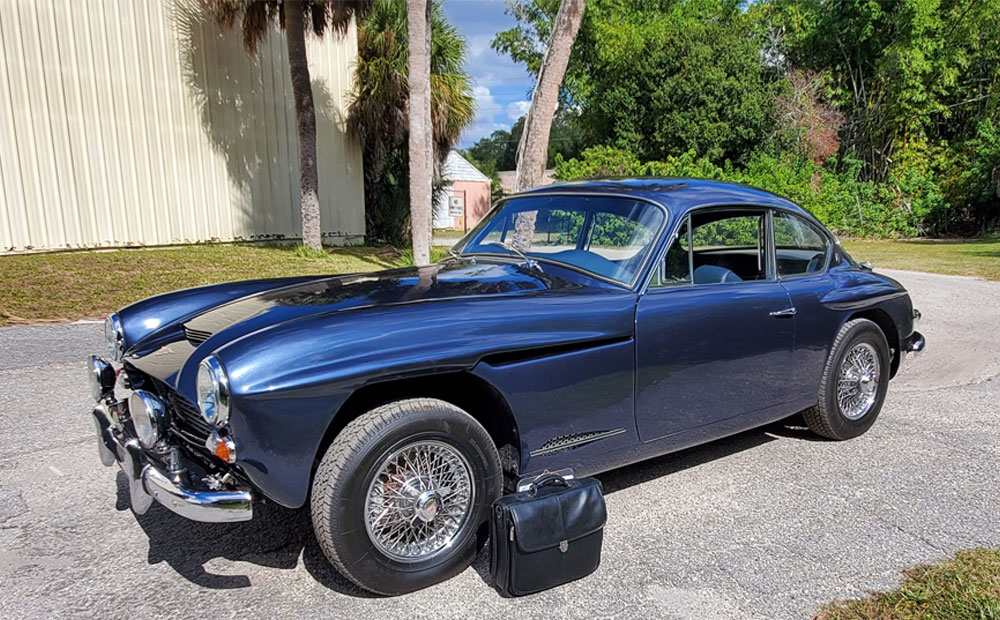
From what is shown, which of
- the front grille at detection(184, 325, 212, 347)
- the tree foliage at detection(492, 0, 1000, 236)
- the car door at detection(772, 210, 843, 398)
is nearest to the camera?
the front grille at detection(184, 325, 212, 347)

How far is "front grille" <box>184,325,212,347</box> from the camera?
2.82m

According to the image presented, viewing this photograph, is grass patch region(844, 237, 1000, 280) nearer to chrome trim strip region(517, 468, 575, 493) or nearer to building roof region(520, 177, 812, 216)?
building roof region(520, 177, 812, 216)

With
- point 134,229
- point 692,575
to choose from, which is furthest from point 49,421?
point 134,229

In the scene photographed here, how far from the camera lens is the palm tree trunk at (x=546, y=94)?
9586 mm

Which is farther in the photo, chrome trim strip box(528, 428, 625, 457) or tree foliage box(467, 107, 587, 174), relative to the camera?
tree foliage box(467, 107, 587, 174)

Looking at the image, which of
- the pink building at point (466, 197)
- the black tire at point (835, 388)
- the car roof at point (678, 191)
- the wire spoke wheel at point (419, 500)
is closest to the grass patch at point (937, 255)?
the black tire at point (835, 388)

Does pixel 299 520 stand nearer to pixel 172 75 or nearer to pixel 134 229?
pixel 134 229

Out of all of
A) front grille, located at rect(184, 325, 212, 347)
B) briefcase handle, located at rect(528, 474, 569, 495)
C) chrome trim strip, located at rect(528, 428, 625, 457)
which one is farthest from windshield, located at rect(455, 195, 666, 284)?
front grille, located at rect(184, 325, 212, 347)

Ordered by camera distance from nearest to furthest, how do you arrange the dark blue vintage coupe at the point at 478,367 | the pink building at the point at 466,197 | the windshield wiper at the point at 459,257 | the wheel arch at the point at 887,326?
1. the dark blue vintage coupe at the point at 478,367
2. the windshield wiper at the point at 459,257
3. the wheel arch at the point at 887,326
4. the pink building at the point at 466,197

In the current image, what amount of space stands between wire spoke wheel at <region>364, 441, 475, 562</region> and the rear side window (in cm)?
237

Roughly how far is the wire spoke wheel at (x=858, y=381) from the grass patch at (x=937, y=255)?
1057 centimetres

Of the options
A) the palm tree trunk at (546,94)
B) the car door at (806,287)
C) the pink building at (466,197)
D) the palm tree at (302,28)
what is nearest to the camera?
the car door at (806,287)

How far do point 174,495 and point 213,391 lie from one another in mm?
397

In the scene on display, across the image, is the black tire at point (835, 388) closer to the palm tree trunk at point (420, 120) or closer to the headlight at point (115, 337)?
the headlight at point (115, 337)
